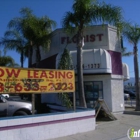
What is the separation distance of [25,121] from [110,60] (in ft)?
26.3

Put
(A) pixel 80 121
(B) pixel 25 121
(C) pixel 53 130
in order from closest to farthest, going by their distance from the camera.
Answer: (B) pixel 25 121 < (C) pixel 53 130 < (A) pixel 80 121

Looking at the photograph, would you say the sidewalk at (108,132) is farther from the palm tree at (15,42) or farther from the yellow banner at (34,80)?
the palm tree at (15,42)

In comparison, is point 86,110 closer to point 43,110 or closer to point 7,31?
point 43,110

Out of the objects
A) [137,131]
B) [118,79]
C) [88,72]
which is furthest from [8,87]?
[118,79]

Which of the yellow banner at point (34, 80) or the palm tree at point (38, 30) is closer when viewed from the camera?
the yellow banner at point (34, 80)

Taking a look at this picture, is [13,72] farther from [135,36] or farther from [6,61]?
[6,61]

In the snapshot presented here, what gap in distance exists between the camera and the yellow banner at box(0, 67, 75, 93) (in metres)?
7.50

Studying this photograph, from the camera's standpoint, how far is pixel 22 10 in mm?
15570

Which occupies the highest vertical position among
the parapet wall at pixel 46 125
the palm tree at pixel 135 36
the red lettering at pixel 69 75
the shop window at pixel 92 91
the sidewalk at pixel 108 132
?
the palm tree at pixel 135 36

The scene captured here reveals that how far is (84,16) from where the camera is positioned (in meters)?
12.6

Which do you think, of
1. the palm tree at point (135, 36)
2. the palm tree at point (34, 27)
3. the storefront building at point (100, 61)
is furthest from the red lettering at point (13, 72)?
the palm tree at point (135, 36)

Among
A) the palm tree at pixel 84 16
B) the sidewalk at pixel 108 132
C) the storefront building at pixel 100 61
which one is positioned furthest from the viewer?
the storefront building at pixel 100 61

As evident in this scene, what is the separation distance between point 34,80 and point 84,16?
592cm

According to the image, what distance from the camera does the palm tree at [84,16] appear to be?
12.2 metres
